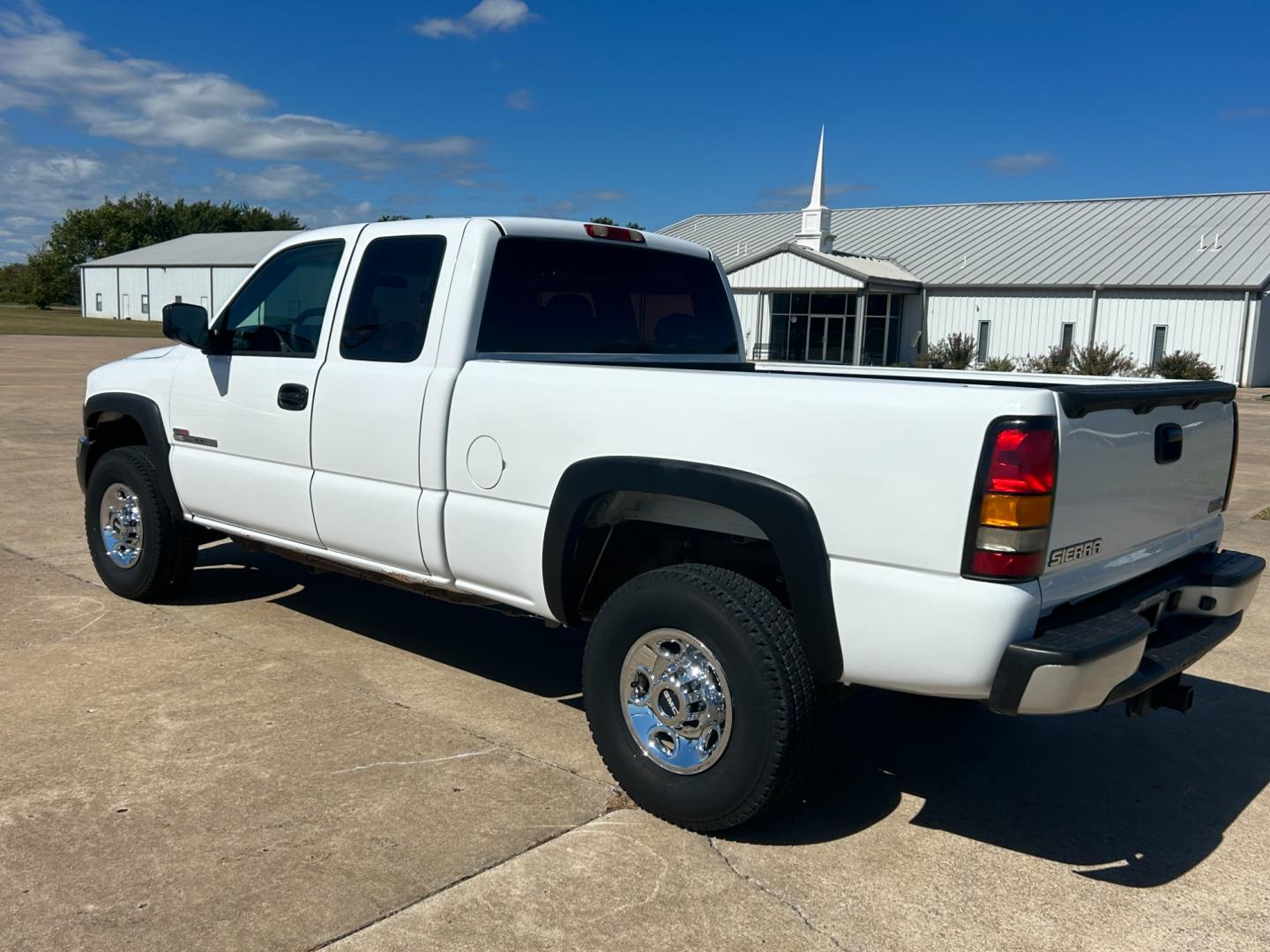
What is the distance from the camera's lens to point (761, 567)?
13.7ft

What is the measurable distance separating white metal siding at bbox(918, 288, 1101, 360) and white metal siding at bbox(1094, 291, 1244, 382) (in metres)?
0.86

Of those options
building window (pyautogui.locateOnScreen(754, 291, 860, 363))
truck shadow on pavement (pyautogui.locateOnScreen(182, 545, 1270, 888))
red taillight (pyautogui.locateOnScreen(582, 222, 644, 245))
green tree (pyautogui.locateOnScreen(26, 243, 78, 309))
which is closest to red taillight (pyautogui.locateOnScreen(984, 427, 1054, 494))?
truck shadow on pavement (pyautogui.locateOnScreen(182, 545, 1270, 888))

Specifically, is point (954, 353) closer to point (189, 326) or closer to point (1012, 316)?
point (1012, 316)

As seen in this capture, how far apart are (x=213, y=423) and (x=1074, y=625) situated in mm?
4103

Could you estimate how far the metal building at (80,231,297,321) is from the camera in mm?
71000

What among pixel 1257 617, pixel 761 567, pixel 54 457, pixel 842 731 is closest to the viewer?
pixel 761 567

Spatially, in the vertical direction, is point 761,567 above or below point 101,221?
below

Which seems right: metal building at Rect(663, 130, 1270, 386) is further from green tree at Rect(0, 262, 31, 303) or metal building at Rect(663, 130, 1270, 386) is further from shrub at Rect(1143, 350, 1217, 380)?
green tree at Rect(0, 262, 31, 303)

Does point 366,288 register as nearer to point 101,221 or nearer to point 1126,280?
point 1126,280

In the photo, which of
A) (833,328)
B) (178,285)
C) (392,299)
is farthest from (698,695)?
(178,285)

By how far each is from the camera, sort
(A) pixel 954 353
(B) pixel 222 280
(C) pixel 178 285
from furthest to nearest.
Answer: (C) pixel 178 285 < (B) pixel 222 280 < (A) pixel 954 353

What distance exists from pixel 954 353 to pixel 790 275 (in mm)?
6100

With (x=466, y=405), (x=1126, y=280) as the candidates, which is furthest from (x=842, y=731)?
(x=1126, y=280)

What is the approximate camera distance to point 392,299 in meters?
4.90
